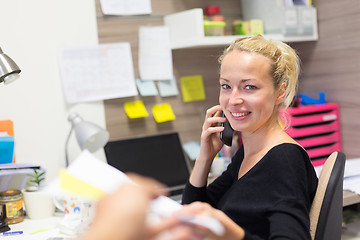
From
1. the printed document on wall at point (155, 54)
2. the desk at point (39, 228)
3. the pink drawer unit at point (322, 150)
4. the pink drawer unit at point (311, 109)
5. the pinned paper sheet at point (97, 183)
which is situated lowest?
the pink drawer unit at point (322, 150)

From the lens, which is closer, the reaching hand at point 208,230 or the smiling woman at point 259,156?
the reaching hand at point 208,230

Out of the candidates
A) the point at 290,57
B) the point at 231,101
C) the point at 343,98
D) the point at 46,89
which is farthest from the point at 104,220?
the point at 343,98

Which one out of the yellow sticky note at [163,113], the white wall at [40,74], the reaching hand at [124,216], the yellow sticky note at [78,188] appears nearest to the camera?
the reaching hand at [124,216]

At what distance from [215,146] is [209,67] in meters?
0.90

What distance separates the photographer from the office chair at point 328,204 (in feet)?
3.59

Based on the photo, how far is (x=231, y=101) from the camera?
1202 mm

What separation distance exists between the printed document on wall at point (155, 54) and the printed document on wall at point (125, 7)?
0.26 feet

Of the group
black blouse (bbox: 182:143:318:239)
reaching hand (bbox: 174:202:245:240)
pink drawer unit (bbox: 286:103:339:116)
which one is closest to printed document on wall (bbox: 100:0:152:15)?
pink drawer unit (bbox: 286:103:339:116)

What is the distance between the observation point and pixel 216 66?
2.21 m

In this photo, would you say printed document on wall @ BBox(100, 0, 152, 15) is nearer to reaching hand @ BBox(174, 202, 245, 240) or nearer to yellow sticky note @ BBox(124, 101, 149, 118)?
yellow sticky note @ BBox(124, 101, 149, 118)

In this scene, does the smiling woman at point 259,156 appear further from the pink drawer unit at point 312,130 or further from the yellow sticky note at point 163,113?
the pink drawer unit at point 312,130

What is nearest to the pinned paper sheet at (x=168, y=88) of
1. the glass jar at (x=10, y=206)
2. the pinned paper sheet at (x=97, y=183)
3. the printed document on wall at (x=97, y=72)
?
the printed document on wall at (x=97, y=72)

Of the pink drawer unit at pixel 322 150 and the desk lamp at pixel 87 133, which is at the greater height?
the desk lamp at pixel 87 133

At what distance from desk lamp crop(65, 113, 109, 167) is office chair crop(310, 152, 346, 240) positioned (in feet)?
2.65
